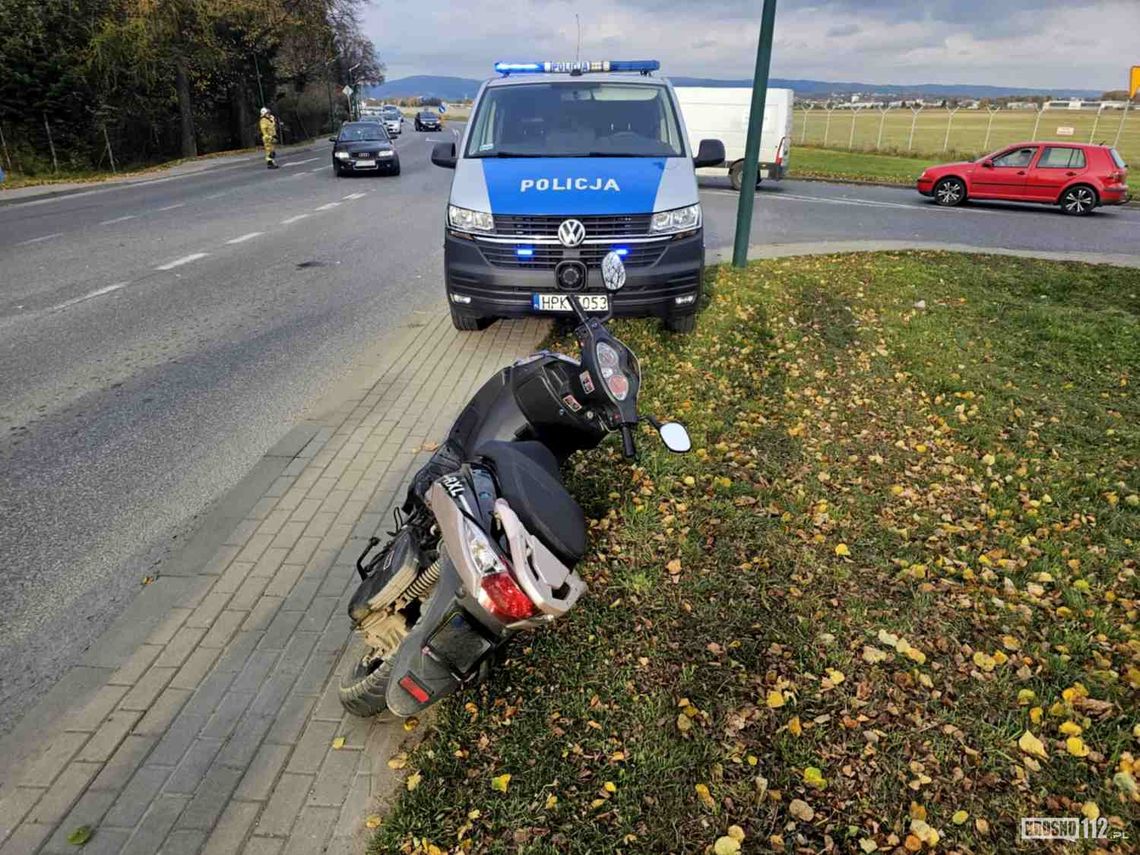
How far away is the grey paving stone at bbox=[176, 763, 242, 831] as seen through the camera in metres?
2.43

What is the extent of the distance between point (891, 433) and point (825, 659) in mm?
2625

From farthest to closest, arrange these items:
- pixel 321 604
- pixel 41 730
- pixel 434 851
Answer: pixel 321 604
pixel 41 730
pixel 434 851

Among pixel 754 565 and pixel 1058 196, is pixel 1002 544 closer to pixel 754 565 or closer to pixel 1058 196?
pixel 754 565

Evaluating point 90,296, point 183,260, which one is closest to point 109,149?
point 183,260

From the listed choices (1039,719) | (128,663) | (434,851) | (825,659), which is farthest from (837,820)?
(128,663)

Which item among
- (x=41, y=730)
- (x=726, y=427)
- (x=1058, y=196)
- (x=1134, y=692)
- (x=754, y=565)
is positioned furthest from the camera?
(x=1058, y=196)

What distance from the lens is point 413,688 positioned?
7.81 ft

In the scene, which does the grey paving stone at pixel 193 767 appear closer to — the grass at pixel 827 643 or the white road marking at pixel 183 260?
the grass at pixel 827 643

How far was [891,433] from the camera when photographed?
5.32 meters

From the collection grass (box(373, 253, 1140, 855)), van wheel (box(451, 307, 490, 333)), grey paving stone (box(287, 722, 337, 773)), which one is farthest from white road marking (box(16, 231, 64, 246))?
grey paving stone (box(287, 722, 337, 773))

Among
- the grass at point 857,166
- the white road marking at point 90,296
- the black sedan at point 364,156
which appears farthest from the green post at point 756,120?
the black sedan at point 364,156

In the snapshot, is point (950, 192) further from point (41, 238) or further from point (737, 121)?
point (41, 238)

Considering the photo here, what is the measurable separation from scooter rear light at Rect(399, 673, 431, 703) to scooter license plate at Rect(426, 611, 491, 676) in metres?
0.13

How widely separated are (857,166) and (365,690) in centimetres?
3019
